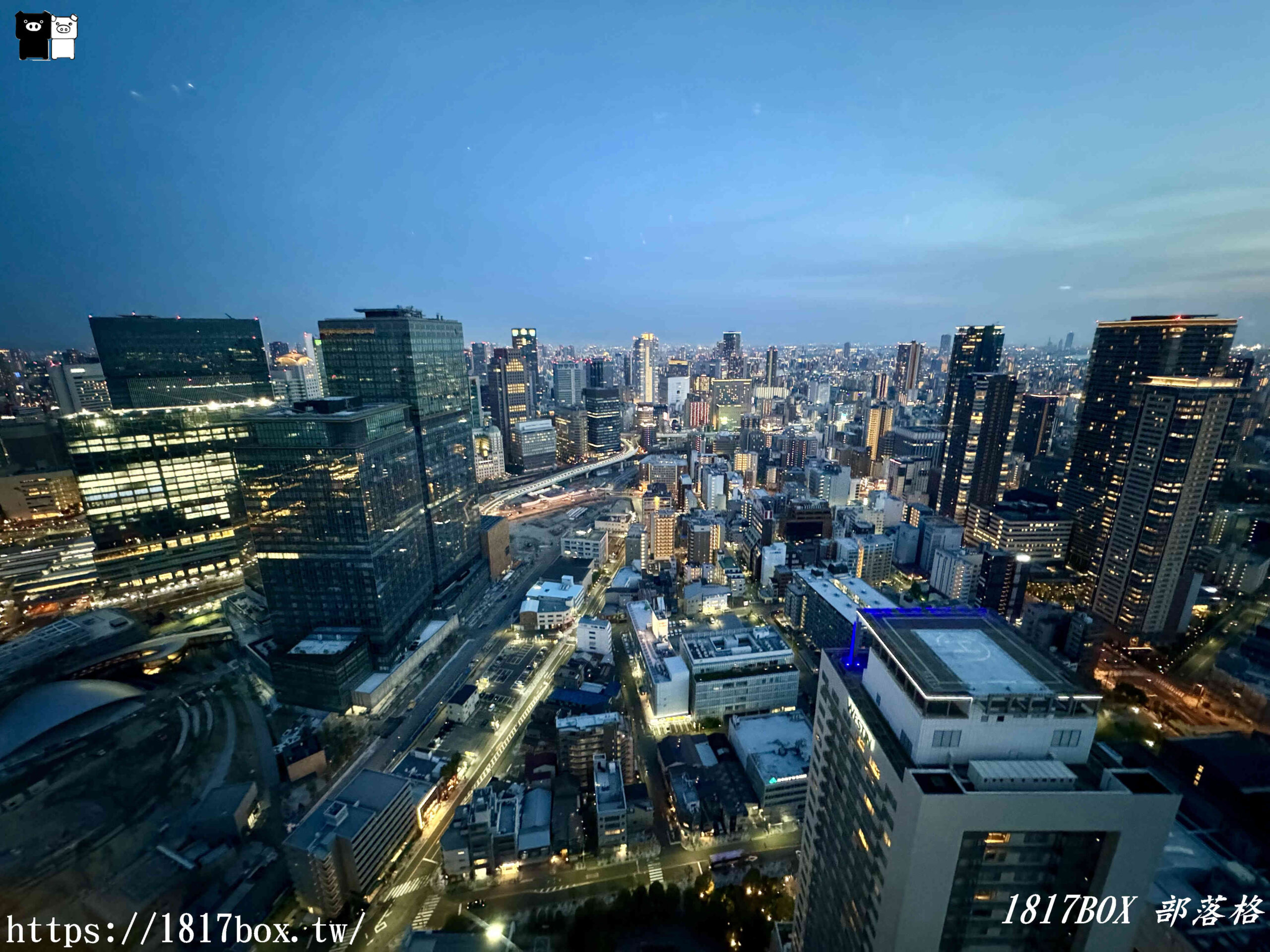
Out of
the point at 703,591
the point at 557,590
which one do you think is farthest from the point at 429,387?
the point at 703,591

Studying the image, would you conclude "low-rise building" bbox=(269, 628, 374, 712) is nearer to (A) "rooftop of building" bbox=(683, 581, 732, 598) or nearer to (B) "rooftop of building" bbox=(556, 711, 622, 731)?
(B) "rooftop of building" bbox=(556, 711, 622, 731)

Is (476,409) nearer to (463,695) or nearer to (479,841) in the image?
(463,695)

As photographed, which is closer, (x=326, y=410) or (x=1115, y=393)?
(x=326, y=410)

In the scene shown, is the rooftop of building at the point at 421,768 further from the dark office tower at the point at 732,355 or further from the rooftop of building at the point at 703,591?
the dark office tower at the point at 732,355

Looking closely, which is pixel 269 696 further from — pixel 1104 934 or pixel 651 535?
pixel 1104 934


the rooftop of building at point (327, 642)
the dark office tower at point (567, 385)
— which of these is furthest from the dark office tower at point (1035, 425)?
the rooftop of building at point (327, 642)

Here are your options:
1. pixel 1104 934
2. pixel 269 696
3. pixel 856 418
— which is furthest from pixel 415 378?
pixel 856 418

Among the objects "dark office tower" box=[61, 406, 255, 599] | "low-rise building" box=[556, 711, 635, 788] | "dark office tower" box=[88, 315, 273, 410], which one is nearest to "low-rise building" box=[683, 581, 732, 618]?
"low-rise building" box=[556, 711, 635, 788]
